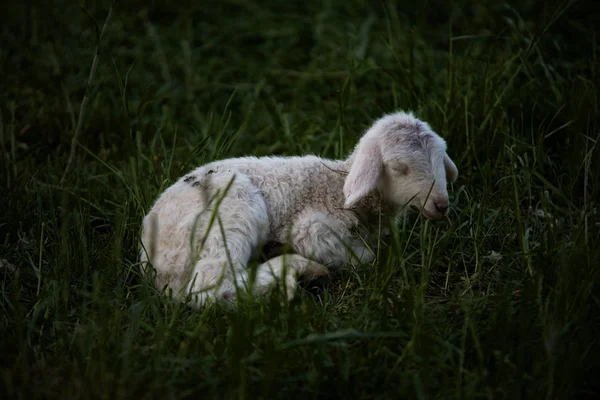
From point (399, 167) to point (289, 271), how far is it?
768mm

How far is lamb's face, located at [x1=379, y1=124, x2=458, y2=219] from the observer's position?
355 cm

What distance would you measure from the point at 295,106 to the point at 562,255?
10.5 feet

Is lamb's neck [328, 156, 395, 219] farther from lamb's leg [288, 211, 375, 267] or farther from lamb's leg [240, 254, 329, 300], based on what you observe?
lamb's leg [240, 254, 329, 300]

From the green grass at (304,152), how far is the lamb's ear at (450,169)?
0.63 feet

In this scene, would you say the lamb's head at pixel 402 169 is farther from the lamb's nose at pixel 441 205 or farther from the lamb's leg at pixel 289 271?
the lamb's leg at pixel 289 271

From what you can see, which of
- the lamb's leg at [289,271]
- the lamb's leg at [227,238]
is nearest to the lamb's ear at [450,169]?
the lamb's leg at [289,271]

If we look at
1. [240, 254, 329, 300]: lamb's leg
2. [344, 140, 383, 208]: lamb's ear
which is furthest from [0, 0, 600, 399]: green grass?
[344, 140, 383, 208]: lamb's ear

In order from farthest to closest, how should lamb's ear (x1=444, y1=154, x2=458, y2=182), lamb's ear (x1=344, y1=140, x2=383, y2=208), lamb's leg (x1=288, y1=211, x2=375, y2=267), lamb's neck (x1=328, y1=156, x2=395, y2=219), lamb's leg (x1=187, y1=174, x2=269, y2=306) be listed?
lamb's ear (x1=444, y1=154, x2=458, y2=182) → lamb's neck (x1=328, y1=156, x2=395, y2=219) → lamb's leg (x1=288, y1=211, x2=375, y2=267) → lamb's ear (x1=344, y1=140, x2=383, y2=208) → lamb's leg (x1=187, y1=174, x2=269, y2=306)

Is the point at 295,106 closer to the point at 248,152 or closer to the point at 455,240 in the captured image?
the point at 248,152

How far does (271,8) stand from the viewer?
23.9ft

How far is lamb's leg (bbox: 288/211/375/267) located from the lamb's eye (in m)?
0.38

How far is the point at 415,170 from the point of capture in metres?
3.60

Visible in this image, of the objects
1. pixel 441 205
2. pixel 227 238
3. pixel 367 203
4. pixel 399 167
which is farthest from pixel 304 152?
pixel 227 238

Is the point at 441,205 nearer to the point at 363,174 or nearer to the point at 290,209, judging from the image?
the point at 363,174
